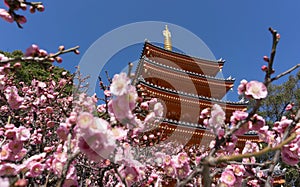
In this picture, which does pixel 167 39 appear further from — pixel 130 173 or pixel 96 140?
pixel 96 140

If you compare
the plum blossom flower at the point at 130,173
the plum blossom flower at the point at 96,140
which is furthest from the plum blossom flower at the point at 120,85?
the plum blossom flower at the point at 130,173

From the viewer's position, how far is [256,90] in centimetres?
166

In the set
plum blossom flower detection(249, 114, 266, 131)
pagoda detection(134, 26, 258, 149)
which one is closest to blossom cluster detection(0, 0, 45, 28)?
plum blossom flower detection(249, 114, 266, 131)

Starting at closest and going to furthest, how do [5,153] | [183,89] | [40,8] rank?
[40,8], [5,153], [183,89]

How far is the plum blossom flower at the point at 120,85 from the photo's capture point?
4.83 ft

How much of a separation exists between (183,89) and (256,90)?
1227 cm

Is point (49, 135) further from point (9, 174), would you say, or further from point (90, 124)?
point (90, 124)

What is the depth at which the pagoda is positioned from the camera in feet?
37.6

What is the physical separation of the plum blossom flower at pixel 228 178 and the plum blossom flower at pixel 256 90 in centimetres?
85

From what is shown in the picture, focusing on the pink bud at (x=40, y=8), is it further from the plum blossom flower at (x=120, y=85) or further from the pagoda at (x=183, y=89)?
the pagoda at (x=183, y=89)

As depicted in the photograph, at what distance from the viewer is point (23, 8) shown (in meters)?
1.78

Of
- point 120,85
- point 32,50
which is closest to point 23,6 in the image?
point 32,50

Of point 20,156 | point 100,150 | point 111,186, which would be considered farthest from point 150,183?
point 111,186

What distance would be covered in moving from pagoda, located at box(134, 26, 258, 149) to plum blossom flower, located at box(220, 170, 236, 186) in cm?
788
